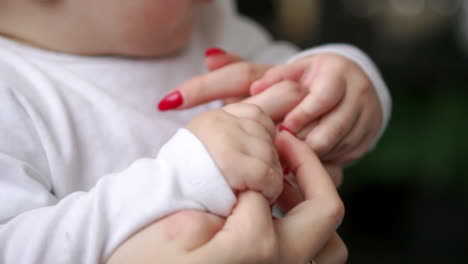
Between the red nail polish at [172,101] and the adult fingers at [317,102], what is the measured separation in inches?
4.4

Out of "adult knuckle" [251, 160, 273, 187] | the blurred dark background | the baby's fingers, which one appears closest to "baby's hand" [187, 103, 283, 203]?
"adult knuckle" [251, 160, 273, 187]

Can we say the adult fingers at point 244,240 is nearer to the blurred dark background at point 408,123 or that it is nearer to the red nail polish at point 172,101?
the red nail polish at point 172,101

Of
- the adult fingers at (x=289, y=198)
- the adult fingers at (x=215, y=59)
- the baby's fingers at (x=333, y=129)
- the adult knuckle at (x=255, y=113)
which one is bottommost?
the adult fingers at (x=289, y=198)

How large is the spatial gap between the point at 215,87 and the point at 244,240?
0.22 meters

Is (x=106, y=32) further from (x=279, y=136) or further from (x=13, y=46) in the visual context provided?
(x=279, y=136)

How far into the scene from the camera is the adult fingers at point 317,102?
47 cm

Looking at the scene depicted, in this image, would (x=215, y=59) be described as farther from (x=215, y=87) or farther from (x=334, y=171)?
(x=334, y=171)

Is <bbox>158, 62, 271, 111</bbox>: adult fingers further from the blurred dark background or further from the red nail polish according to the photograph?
the blurred dark background

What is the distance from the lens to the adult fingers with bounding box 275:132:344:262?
1.11ft

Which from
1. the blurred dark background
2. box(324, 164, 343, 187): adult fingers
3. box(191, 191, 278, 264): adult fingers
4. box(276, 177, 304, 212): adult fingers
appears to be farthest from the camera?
the blurred dark background

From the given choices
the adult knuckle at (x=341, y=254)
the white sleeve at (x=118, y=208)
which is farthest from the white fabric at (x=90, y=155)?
the adult knuckle at (x=341, y=254)

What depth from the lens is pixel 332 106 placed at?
1.61 ft

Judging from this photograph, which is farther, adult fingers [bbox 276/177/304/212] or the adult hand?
adult fingers [bbox 276/177/304/212]

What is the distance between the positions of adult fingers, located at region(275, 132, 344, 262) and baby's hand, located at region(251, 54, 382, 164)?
0.08 metres
